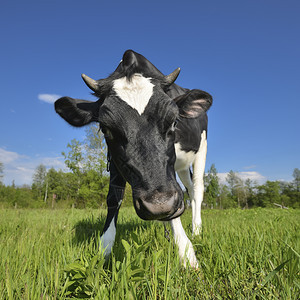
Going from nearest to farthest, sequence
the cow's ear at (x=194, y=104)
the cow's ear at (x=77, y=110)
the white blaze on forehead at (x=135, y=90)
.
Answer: the white blaze on forehead at (x=135, y=90)
the cow's ear at (x=77, y=110)
the cow's ear at (x=194, y=104)

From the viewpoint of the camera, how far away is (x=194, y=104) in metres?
3.38

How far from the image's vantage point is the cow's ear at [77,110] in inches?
117

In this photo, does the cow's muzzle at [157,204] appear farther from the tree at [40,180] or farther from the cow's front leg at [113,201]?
the tree at [40,180]

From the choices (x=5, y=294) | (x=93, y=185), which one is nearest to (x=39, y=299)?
(x=5, y=294)

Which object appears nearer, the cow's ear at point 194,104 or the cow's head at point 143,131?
the cow's head at point 143,131

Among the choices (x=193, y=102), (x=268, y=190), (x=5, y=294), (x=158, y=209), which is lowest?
(x=5, y=294)

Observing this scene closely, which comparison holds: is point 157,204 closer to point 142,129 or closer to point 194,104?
point 142,129

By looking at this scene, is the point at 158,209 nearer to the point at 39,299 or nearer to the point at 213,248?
the point at 39,299

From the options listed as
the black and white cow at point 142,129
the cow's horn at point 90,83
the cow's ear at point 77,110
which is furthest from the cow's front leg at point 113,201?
the cow's horn at point 90,83

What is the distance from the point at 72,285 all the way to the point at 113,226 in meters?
1.43

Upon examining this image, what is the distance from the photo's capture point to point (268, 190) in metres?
70.4

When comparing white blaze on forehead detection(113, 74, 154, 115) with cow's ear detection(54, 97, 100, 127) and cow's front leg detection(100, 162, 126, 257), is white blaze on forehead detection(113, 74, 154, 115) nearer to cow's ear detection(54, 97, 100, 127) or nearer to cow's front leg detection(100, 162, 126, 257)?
cow's ear detection(54, 97, 100, 127)

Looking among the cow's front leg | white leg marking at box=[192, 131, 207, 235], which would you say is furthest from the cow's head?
white leg marking at box=[192, 131, 207, 235]

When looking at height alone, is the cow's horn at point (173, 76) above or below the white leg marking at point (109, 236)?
above
